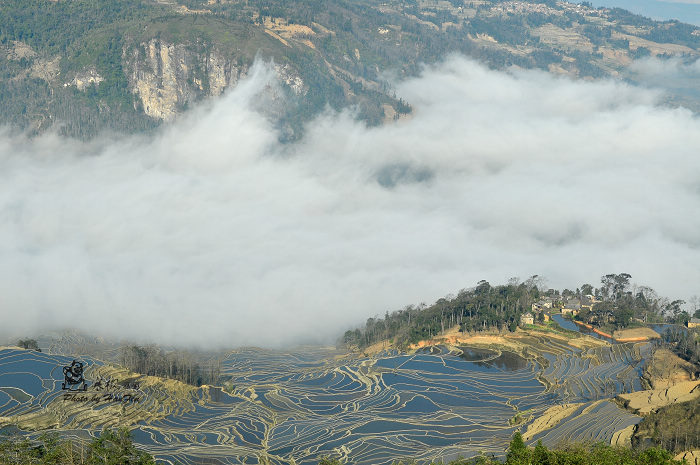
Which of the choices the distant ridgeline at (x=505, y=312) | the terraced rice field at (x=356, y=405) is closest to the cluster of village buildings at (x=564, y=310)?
the distant ridgeline at (x=505, y=312)

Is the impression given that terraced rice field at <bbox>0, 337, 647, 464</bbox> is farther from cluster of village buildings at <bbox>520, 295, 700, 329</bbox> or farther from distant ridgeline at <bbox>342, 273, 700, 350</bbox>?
cluster of village buildings at <bbox>520, 295, 700, 329</bbox>

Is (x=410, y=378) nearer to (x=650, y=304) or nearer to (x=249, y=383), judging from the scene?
(x=249, y=383)

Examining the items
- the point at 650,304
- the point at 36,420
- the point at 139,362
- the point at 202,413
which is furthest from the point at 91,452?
the point at 650,304

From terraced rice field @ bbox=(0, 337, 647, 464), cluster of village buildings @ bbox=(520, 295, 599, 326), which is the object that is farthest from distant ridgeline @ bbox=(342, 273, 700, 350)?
terraced rice field @ bbox=(0, 337, 647, 464)

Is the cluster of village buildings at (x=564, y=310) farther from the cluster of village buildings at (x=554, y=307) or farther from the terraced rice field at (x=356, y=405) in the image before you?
the terraced rice field at (x=356, y=405)

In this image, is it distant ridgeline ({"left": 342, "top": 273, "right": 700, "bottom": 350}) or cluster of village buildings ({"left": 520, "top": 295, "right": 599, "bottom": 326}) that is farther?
cluster of village buildings ({"left": 520, "top": 295, "right": 599, "bottom": 326})
